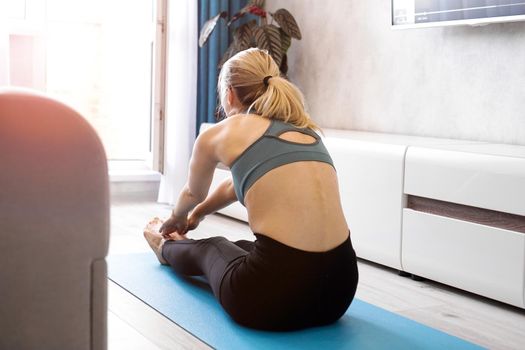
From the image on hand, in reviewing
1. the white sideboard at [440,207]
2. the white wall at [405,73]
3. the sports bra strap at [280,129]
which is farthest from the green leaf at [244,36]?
the sports bra strap at [280,129]

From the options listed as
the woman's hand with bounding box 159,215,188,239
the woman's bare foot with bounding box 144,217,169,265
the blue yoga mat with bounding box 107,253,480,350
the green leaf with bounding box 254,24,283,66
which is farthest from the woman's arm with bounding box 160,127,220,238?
the green leaf with bounding box 254,24,283,66

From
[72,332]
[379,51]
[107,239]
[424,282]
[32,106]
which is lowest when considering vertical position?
[424,282]

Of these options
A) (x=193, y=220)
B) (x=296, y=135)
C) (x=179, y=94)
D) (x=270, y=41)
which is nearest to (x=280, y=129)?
(x=296, y=135)

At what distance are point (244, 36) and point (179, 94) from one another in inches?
26.3

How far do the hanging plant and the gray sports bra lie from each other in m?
2.17

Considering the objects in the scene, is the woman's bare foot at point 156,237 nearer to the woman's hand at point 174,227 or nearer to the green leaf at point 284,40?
the woman's hand at point 174,227

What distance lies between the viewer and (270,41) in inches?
171

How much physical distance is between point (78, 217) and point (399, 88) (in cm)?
319

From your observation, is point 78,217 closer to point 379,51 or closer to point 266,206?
point 266,206

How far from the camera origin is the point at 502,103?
335 cm

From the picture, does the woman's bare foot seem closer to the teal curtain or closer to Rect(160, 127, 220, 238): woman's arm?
Rect(160, 127, 220, 238): woman's arm

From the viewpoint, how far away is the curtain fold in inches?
191

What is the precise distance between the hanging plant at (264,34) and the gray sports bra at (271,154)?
2.17 meters

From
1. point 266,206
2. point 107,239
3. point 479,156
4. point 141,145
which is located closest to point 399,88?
point 479,156
